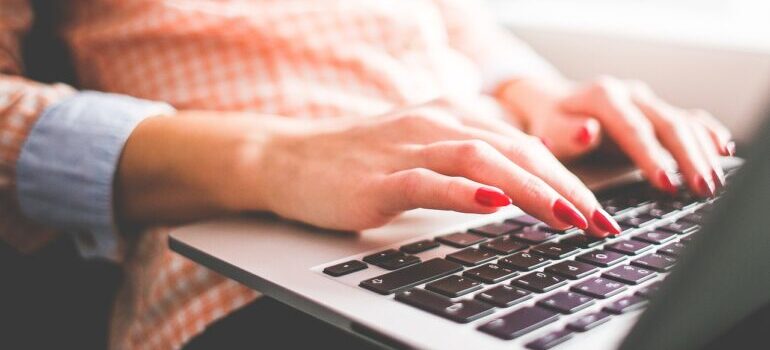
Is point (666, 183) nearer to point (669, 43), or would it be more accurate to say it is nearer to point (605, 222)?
point (605, 222)

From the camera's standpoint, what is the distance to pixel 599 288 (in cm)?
40

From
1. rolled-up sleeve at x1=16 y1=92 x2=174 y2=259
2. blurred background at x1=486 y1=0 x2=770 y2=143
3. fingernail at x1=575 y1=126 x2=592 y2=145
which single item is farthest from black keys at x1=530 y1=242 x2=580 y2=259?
blurred background at x1=486 y1=0 x2=770 y2=143

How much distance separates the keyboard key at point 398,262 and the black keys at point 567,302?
10 centimetres

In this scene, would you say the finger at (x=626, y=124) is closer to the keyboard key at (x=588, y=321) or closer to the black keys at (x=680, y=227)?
the black keys at (x=680, y=227)

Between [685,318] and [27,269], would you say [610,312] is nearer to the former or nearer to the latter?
[685,318]

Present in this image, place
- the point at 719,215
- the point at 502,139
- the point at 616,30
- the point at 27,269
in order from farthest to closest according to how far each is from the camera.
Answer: the point at 616,30 < the point at 27,269 < the point at 502,139 < the point at 719,215

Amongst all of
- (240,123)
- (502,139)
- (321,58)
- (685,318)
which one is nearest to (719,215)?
(685,318)

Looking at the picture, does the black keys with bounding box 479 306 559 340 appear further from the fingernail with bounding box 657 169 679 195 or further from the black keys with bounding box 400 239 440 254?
the fingernail with bounding box 657 169 679 195

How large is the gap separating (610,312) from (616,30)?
103 cm

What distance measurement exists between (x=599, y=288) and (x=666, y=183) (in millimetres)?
251

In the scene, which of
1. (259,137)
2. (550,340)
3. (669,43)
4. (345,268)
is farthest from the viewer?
(669,43)

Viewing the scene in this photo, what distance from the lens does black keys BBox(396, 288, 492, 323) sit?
37cm

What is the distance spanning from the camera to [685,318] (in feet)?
0.83

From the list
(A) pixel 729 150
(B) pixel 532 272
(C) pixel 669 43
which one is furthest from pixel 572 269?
(C) pixel 669 43
